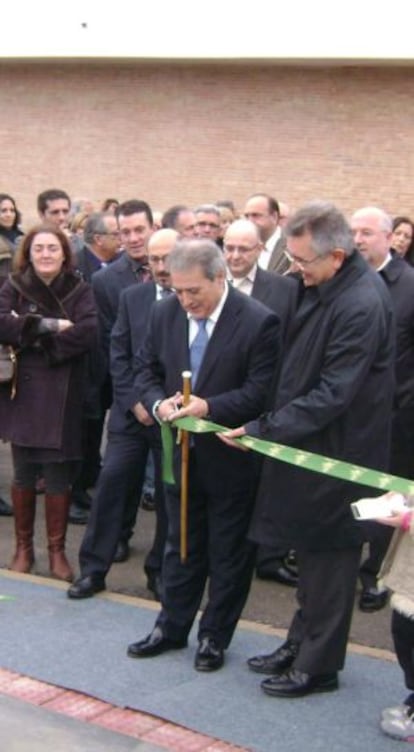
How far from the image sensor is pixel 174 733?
15.0ft

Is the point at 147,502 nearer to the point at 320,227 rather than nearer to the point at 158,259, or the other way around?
the point at 158,259

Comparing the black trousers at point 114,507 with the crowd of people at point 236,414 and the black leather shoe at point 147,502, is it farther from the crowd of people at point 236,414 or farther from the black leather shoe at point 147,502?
the black leather shoe at point 147,502

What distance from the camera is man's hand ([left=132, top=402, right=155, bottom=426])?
5832 millimetres

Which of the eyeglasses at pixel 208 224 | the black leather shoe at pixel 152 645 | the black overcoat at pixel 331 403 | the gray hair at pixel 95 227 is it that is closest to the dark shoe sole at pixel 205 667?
the black leather shoe at pixel 152 645

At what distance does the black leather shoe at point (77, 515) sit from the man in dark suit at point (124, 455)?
1.39 metres

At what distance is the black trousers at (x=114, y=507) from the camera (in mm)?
6109

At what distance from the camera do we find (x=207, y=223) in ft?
25.4

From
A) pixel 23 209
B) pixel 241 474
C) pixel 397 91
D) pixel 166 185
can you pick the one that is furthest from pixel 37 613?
pixel 23 209

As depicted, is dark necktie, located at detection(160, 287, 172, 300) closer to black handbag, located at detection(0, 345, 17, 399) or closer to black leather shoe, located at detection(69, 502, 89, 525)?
black handbag, located at detection(0, 345, 17, 399)

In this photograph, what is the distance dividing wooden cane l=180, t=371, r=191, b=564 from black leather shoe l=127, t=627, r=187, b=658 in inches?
15.9

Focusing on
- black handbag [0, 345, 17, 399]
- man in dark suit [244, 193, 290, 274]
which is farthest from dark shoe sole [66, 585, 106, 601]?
man in dark suit [244, 193, 290, 274]
